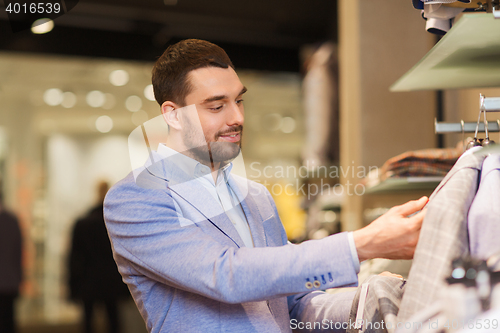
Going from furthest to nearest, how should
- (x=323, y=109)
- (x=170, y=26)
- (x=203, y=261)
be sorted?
(x=170, y=26)
(x=323, y=109)
(x=203, y=261)

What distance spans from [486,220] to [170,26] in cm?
307

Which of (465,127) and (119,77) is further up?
(119,77)

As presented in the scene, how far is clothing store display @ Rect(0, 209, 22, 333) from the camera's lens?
3504 millimetres

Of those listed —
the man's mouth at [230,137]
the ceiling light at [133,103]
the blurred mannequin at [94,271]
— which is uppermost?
the ceiling light at [133,103]

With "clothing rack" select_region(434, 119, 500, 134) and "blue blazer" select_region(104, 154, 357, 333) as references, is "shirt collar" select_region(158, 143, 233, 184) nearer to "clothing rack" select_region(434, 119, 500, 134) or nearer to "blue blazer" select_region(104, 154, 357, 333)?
"blue blazer" select_region(104, 154, 357, 333)

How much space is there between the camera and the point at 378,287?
0.91m

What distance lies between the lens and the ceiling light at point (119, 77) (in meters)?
3.87

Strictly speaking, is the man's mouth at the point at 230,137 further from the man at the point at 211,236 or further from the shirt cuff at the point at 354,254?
the shirt cuff at the point at 354,254

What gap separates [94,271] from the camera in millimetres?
3486

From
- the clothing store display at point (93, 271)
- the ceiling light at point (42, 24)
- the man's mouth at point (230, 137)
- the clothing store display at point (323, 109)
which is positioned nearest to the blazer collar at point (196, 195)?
the man's mouth at point (230, 137)

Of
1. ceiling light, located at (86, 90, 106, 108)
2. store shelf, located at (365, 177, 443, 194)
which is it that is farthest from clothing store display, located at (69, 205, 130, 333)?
store shelf, located at (365, 177, 443, 194)

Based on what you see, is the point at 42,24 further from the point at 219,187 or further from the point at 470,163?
the point at 470,163

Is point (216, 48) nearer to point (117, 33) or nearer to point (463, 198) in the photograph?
point (463, 198)

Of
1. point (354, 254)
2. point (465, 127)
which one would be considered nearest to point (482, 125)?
point (465, 127)
